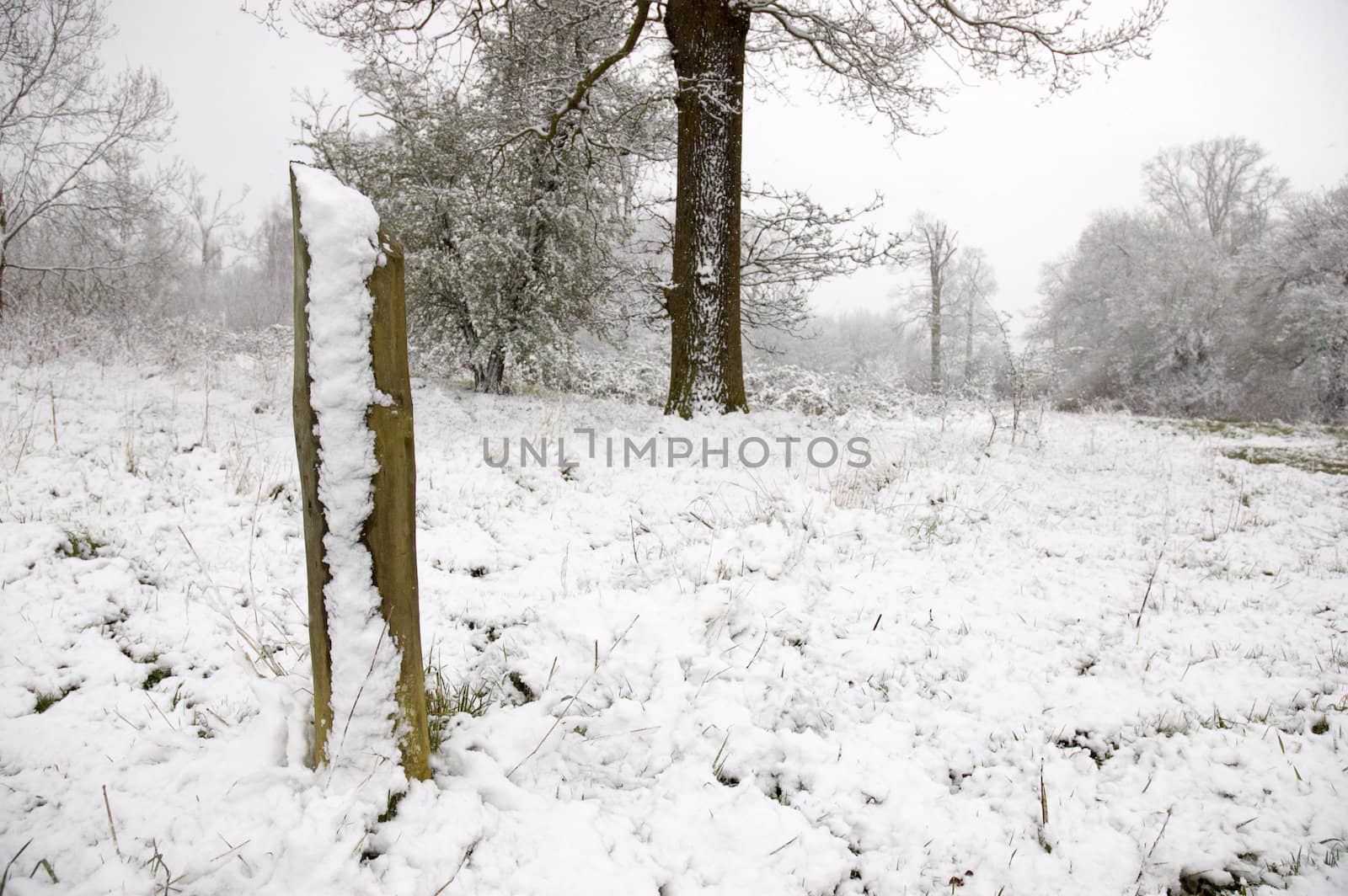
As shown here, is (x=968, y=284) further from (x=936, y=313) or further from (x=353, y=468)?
(x=353, y=468)

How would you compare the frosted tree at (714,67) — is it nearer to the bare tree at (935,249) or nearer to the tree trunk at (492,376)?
the tree trunk at (492,376)

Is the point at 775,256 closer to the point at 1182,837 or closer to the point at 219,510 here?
the point at 219,510

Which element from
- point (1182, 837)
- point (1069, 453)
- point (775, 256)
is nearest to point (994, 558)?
point (1182, 837)

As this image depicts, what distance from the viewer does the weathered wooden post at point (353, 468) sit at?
1418mm

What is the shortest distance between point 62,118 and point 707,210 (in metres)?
12.3

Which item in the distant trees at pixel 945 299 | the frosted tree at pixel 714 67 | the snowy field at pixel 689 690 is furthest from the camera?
the distant trees at pixel 945 299

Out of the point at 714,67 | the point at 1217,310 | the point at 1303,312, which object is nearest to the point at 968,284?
the point at 1217,310

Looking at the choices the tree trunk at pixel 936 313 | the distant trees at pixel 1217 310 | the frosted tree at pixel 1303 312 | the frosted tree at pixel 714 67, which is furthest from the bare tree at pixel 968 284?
the frosted tree at pixel 714 67

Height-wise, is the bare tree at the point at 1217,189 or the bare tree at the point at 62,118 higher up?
the bare tree at the point at 1217,189

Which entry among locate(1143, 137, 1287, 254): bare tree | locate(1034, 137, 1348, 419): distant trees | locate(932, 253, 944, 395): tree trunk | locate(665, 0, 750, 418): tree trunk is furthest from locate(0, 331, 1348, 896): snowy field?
locate(1143, 137, 1287, 254): bare tree

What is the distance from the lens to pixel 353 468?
57.2 inches

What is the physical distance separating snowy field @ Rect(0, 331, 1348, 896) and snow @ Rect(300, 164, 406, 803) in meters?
0.13

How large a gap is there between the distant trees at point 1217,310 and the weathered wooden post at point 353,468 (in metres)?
15.3

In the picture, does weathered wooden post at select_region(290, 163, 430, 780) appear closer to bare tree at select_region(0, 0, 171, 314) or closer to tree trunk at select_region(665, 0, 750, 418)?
tree trunk at select_region(665, 0, 750, 418)
